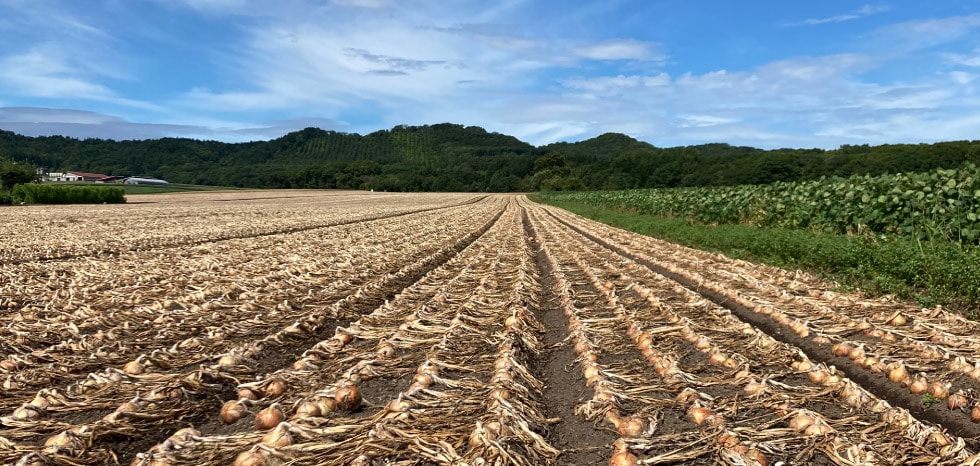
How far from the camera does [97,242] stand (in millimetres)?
14453

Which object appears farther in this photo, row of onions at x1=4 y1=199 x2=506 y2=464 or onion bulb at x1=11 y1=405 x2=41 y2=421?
onion bulb at x1=11 y1=405 x2=41 y2=421

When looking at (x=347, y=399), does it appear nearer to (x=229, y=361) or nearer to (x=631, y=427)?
(x=229, y=361)

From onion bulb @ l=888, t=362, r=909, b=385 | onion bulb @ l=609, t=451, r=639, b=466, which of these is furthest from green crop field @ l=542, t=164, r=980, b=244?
onion bulb @ l=609, t=451, r=639, b=466

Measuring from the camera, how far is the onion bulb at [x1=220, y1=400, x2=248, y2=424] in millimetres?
3809

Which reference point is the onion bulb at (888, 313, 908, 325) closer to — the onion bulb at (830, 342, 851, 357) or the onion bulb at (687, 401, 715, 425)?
the onion bulb at (830, 342, 851, 357)

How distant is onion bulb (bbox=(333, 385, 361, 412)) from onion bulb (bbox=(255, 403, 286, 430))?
0.38 meters

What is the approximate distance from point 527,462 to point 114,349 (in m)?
4.28

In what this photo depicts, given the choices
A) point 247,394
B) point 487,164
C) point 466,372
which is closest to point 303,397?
point 247,394

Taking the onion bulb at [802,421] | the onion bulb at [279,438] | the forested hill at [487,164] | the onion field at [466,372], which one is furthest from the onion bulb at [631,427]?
the forested hill at [487,164]

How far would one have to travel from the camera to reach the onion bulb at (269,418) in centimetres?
363

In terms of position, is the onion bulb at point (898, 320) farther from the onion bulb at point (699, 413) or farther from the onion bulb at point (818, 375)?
the onion bulb at point (699, 413)

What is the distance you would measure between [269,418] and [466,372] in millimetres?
1745

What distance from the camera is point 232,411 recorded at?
385cm

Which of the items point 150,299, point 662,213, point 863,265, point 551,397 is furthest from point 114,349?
point 662,213
